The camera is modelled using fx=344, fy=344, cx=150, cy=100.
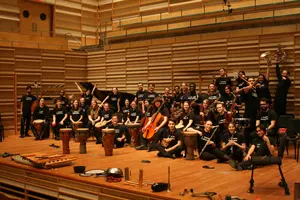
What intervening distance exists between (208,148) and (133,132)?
8.57ft

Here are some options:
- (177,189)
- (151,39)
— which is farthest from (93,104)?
(177,189)

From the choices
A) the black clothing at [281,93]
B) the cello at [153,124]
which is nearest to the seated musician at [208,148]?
the cello at [153,124]

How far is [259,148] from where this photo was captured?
21.9ft

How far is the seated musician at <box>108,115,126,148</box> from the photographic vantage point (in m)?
9.60

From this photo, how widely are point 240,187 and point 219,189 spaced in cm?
39

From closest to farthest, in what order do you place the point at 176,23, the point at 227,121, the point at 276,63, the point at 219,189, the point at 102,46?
1. the point at 219,189
2. the point at 227,121
3. the point at 276,63
4. the point at 176,23
5. the point at 102,46

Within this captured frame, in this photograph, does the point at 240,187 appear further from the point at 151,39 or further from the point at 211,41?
the point at 151,39

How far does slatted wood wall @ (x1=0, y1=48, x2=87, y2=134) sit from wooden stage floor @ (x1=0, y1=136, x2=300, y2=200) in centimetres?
475

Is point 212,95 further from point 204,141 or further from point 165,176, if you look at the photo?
point 165,176

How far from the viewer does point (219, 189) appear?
5.29 m

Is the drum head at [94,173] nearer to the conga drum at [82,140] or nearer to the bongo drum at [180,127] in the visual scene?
the conga drum at [82,140]

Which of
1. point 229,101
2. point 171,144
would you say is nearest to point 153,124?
point 171,144

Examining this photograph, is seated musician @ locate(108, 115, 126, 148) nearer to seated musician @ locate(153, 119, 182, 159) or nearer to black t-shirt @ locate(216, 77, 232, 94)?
seated musician @ locate(153, 119, 182, 159)

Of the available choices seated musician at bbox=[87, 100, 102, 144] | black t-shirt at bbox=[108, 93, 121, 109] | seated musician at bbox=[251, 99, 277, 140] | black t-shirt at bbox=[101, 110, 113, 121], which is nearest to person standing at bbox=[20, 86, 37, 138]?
seated musician at bbox=[87, 100, 102, 144]
